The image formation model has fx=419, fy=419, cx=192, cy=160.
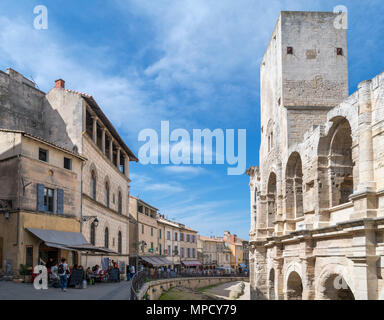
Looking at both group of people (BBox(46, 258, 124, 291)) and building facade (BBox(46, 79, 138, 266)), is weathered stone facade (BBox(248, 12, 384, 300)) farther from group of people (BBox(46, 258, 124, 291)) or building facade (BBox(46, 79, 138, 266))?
building facade (BBox(46, 79, 138, 266))

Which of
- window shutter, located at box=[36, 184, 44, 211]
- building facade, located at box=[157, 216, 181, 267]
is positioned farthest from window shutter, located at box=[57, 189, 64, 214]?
building facade, located at box=[157, 216, 181, 267]

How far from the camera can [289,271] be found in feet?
69.7

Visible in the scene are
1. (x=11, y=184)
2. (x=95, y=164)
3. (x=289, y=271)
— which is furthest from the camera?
(x=95, y=164)

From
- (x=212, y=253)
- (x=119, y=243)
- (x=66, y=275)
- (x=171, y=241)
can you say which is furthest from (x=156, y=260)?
(x=66, y=275)

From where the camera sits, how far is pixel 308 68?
77.5 feet

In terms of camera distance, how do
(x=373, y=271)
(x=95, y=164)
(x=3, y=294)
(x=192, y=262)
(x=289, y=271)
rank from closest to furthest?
(x=373, y=271), (x=3, y=294), (x=289, y=271), (x=95, y=164), (x=192, y=262)

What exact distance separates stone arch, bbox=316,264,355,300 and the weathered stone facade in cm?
4

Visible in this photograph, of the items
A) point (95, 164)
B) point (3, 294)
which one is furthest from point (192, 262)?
point (3, 294)

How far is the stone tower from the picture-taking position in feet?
75.7

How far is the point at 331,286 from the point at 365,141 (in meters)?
6.48

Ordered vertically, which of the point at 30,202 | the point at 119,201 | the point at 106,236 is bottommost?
the point at 106,236

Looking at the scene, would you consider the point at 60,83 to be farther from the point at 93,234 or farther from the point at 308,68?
the point at 308,68
